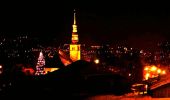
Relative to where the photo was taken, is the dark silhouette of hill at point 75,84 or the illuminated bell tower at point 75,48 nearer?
the dark silhouette of hill at point 75,84

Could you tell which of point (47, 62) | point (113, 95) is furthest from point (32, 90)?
point (47, 62)

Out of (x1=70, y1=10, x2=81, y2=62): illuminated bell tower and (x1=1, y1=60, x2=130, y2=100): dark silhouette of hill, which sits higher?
(x1=70, y1=10, x2=81, y2=62): illuminated bell tower

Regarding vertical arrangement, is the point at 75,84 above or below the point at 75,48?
below

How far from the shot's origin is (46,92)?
587 inches

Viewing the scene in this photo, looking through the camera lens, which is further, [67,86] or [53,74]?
[53,74]

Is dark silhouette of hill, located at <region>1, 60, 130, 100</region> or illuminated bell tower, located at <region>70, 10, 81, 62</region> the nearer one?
dark silhouette of hill, located at <region>1, 60, 130, 100</region>

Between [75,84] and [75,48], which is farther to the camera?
[75,48]

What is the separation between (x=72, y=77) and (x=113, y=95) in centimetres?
204

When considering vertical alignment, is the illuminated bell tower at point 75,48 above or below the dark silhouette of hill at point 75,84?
above

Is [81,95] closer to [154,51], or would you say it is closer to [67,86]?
[67,86]

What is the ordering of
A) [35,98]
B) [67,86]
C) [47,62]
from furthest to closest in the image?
[47,62] < [67,86] < [35,98]

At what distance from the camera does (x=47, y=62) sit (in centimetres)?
5369

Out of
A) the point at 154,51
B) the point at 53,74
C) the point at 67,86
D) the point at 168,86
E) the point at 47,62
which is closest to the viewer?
the point at 168,86

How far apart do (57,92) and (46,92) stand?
413 mm
